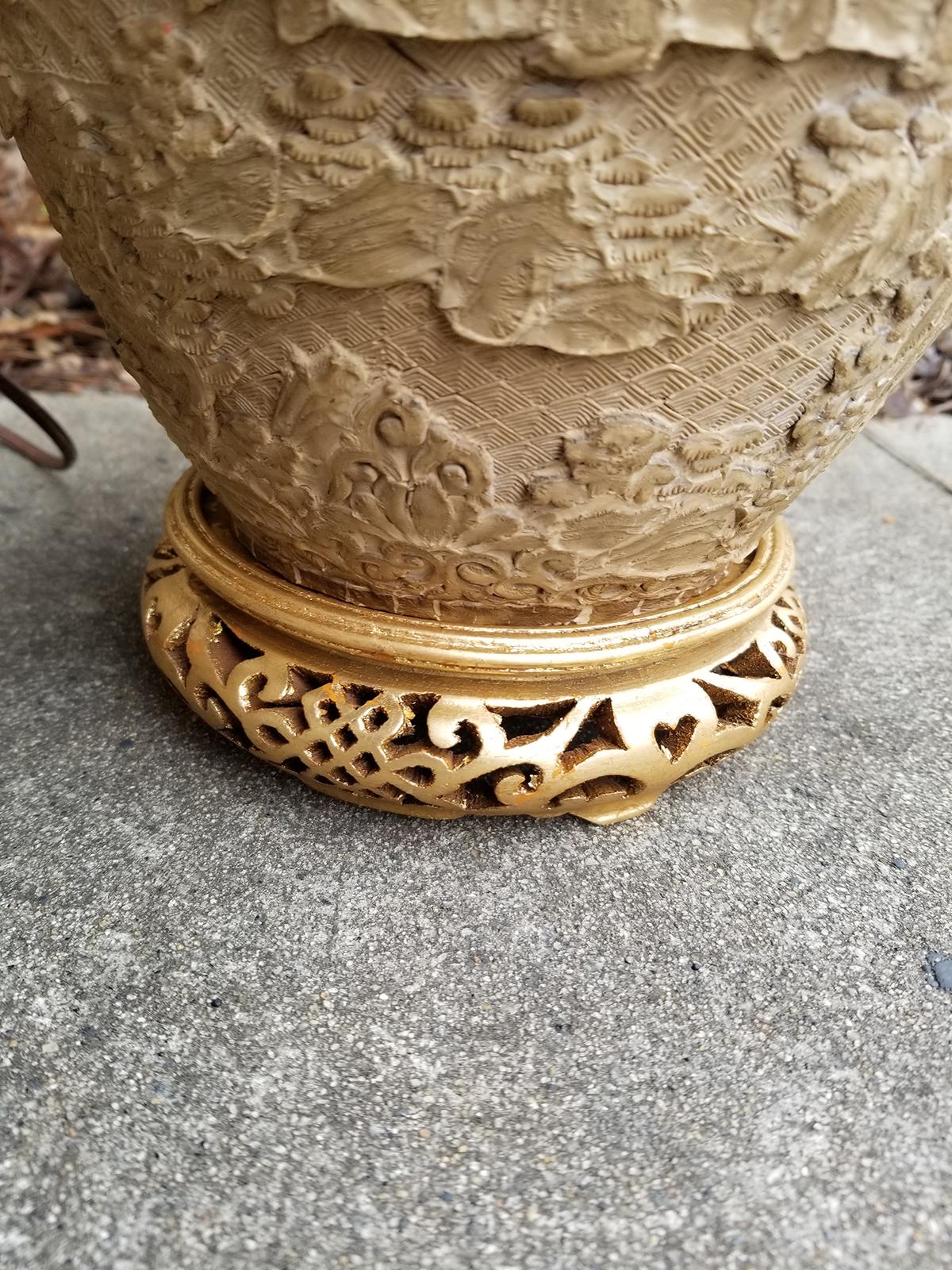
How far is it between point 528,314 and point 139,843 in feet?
2.03

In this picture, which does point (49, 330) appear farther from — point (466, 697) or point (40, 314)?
point (466, 697)

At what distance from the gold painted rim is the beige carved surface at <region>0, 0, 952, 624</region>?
58mm

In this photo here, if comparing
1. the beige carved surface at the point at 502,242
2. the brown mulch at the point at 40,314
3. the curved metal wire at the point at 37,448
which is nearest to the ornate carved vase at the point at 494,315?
the beige carved surface at the point at 502,242

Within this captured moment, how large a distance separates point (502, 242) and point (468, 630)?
36 centimetres

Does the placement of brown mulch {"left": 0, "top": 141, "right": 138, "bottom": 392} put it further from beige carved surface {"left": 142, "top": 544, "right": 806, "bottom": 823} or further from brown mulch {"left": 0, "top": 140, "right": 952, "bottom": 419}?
beige carved surface {"left": 142, "top": 544, "right": 806, "bottom": 823}

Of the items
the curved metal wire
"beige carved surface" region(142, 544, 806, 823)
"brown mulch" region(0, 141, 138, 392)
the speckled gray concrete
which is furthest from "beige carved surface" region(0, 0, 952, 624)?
"brown mulch" region(0, 141, 138, 392)

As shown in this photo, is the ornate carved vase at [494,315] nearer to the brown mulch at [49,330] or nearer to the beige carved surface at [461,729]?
the beige carved surface at [461,729]

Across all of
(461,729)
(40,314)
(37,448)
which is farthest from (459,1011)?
(40,314)

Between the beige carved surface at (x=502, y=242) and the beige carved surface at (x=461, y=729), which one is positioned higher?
the beige carved surface at (x=502, y=242)

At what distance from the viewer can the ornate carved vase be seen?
602 mm

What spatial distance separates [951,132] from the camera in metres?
0.65

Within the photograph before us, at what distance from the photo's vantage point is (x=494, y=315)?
0.67m

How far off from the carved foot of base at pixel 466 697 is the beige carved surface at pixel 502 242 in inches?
3.1

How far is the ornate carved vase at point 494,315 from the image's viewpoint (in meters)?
0.60
